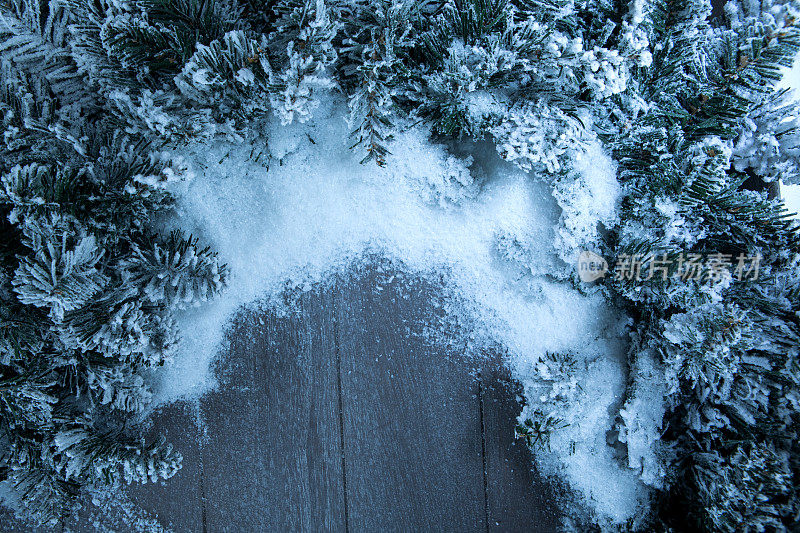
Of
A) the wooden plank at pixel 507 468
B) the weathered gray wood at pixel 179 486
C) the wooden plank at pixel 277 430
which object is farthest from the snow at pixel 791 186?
the weathered gray wood at pixel 179 486

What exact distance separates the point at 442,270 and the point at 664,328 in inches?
22.7

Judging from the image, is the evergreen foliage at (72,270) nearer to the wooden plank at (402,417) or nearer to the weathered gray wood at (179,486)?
the weathered gray wood at (179,486)

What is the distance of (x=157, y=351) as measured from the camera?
126cm

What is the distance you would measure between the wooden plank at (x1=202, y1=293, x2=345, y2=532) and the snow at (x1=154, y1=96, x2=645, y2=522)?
0.26 ft

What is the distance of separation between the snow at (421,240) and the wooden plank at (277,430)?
8 cm

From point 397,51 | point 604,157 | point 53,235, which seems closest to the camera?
point 53,235

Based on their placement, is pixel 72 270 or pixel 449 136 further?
pixel 449 136

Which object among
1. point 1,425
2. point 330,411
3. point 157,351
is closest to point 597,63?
point 330,411

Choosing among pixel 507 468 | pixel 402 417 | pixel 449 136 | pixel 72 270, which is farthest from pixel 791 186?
pixel 72 270

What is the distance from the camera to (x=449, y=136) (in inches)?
54.0

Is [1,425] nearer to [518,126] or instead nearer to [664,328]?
[518,126]

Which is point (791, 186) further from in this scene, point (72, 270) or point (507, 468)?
point (72, 270)

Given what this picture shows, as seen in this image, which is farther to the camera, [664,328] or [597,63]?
[664,328]

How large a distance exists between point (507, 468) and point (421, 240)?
663 mm
